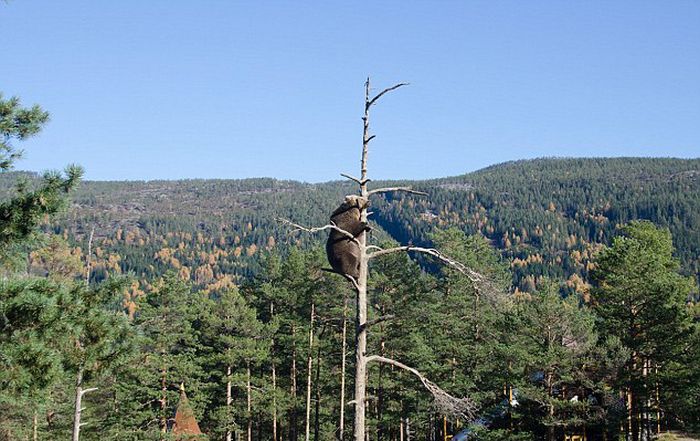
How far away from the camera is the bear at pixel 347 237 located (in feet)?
25.5

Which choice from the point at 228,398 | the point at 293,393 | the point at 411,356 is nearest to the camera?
the point at 411,356

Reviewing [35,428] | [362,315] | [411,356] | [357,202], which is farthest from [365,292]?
[35,428]

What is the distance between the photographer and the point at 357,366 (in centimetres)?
778

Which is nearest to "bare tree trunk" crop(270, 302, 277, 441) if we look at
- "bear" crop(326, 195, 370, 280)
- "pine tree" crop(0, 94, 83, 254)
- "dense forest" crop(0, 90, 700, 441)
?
"dense forest" crop(0, 90, 700, 441)

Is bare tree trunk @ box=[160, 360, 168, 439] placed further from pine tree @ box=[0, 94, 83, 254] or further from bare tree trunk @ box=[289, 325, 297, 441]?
pine tree @ box=[0, 94, 83, 254]

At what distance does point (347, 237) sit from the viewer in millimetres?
7785

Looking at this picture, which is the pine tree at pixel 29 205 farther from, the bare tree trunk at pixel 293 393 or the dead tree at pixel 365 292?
the bare tree trunk at pixel 293 393

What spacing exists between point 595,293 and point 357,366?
2442 cm

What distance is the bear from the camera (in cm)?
778

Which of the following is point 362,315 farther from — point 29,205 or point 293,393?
point 293,393

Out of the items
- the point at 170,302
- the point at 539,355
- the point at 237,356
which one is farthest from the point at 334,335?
the point at 539,355

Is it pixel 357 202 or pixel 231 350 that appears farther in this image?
pixel 231 350

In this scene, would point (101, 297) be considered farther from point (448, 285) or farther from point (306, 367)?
point (306, 367)

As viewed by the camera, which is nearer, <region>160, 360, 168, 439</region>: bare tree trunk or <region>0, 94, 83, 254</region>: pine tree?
<region>0, 94, 83, 254</region>: pine tree
